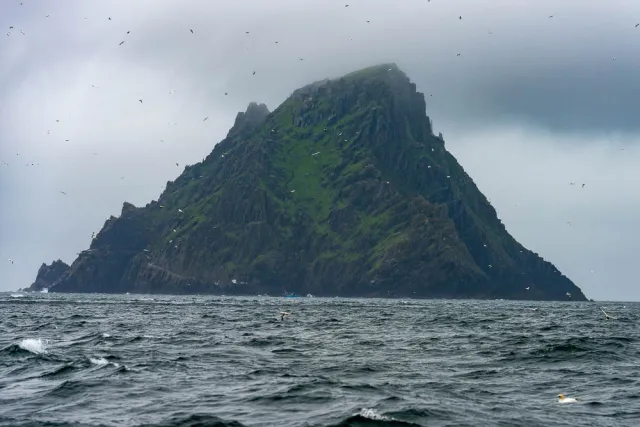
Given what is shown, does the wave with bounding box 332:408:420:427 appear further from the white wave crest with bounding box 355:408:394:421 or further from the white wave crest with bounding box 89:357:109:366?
the white wave crest with bounding box 89:357:109:366

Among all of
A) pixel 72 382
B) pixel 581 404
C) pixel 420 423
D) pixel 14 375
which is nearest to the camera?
pixel 420 423

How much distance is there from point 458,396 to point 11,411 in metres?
18.7

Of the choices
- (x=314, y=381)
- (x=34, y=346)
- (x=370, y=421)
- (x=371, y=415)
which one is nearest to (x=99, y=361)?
(x=34, y=346)

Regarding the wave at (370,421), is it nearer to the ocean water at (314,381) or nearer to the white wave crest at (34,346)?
the ocean water at (314,381)

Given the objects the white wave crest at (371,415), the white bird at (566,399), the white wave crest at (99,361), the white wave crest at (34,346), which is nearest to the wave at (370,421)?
the white wave crest at (371,415)

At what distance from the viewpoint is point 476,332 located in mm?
76562

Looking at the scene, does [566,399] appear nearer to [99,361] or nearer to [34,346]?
[99,361]

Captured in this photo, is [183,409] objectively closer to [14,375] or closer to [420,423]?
[420,423]

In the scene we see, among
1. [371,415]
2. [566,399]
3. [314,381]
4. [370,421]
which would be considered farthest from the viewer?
[314,381]

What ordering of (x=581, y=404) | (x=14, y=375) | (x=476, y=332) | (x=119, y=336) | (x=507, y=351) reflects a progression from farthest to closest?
1. (x=476, y=332)
2. (x=119, y=336)
3. (x=507, y=351)
4. (x=14, y=375)
5. (x=581, y=404)

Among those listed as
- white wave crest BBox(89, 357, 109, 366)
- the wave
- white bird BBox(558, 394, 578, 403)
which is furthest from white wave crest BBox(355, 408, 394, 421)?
white wave crest BBox(89, 357, 109, 366)

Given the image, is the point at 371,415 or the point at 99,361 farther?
the point at 99,361

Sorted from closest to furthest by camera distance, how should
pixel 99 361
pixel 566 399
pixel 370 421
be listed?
pixel 370 421
pixel 566 399
pixel 99 361

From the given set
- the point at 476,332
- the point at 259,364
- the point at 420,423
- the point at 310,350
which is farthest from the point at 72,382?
the point at 476,332
